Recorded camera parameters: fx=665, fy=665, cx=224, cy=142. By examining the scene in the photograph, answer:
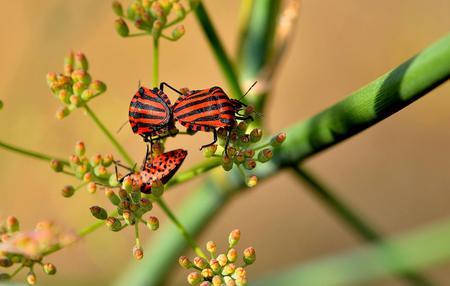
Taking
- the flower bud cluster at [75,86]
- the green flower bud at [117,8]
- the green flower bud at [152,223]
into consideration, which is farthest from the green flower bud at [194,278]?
the green flower bud at [117,8]

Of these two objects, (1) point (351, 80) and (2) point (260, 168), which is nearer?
(2) point (260, 168)

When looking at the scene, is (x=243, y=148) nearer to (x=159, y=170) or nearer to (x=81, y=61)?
(x=159, y=170)

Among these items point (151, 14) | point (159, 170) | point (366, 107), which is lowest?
point (366, 107)

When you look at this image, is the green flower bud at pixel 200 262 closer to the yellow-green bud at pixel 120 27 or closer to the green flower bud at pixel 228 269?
the green flower bud at pixel 228 269

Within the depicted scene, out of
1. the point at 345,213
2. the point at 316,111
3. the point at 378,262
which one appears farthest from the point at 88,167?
the point at 316,111

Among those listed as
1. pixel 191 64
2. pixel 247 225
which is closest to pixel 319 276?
pixel 247 225

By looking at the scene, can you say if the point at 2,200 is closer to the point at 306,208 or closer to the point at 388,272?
the point at 388,272

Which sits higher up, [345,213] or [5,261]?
[5,261]
